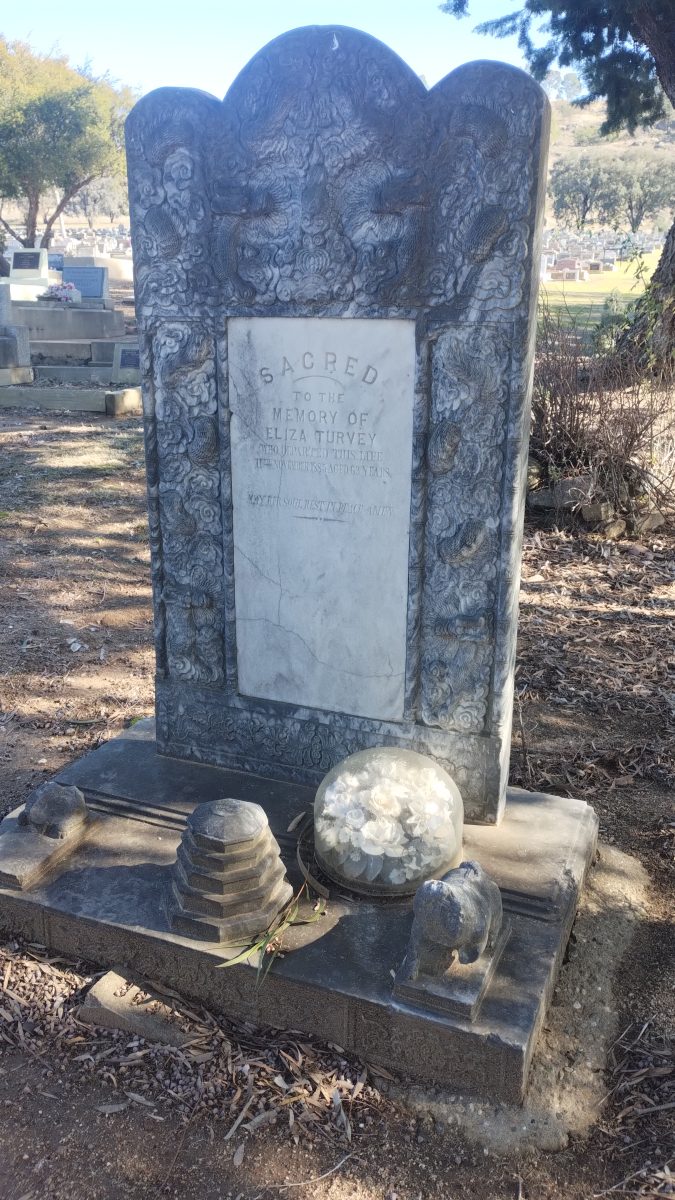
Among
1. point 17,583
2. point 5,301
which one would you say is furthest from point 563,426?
point 5,301

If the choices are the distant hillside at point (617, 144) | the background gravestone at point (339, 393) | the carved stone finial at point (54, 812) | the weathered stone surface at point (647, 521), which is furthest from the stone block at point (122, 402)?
the distant hillside at point (617, 144)

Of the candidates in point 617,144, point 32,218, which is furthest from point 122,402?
point 617,144

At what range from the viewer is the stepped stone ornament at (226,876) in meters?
2.70

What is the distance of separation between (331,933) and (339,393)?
69.5 inches

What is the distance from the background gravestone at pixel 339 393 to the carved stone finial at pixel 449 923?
2.36ft

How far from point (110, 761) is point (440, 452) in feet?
6.09

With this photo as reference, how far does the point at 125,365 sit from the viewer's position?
13969mm

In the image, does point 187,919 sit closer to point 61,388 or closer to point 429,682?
point 429,682

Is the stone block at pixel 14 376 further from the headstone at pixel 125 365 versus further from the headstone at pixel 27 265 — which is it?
the headstone at pixel 27 265

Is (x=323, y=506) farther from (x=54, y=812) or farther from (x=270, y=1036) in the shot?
(x=270, y=1036)

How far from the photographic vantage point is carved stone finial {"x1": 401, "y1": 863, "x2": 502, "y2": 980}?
244 centimetres

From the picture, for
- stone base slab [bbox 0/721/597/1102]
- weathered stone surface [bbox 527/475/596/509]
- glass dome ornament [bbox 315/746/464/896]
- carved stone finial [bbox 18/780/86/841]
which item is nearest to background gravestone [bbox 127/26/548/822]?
stone base slab [bbox 0/721/597/1102]

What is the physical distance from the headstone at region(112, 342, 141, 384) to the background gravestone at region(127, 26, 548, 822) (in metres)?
11.1

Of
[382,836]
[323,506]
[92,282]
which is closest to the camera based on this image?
[382,836]
